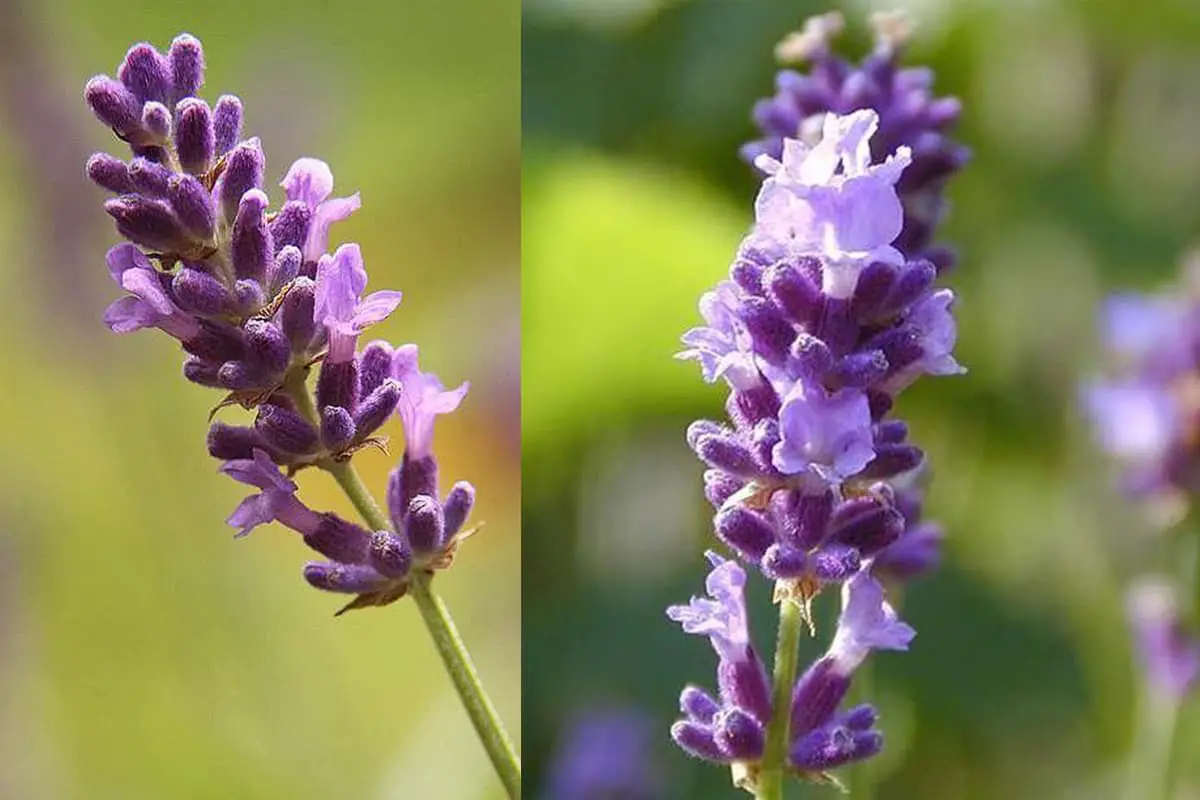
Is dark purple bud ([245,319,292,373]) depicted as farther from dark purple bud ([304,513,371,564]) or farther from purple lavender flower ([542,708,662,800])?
purple lavender flower ([542,708,662,800])

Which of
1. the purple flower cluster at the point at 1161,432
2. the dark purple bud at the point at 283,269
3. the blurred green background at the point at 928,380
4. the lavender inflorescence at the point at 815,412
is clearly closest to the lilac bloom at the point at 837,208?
the lavender inflorescence at the point at 815,412

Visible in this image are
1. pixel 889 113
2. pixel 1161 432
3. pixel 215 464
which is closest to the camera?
pixel 889 113

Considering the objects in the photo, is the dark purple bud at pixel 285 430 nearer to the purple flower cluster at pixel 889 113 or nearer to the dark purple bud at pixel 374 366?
the dark purple bud at pixel 374 366

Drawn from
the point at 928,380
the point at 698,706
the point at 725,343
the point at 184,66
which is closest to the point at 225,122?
the point at 184,66

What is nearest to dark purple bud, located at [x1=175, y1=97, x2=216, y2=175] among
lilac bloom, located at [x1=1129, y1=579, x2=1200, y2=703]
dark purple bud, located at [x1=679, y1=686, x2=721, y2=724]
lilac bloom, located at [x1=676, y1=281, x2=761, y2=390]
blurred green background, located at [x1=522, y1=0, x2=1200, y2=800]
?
lilac bloom, located at [x1=676, y1=281, x2=761, y2=390]

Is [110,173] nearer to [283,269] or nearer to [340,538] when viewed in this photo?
[283,269]

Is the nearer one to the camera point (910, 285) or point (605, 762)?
point (910, 285)
